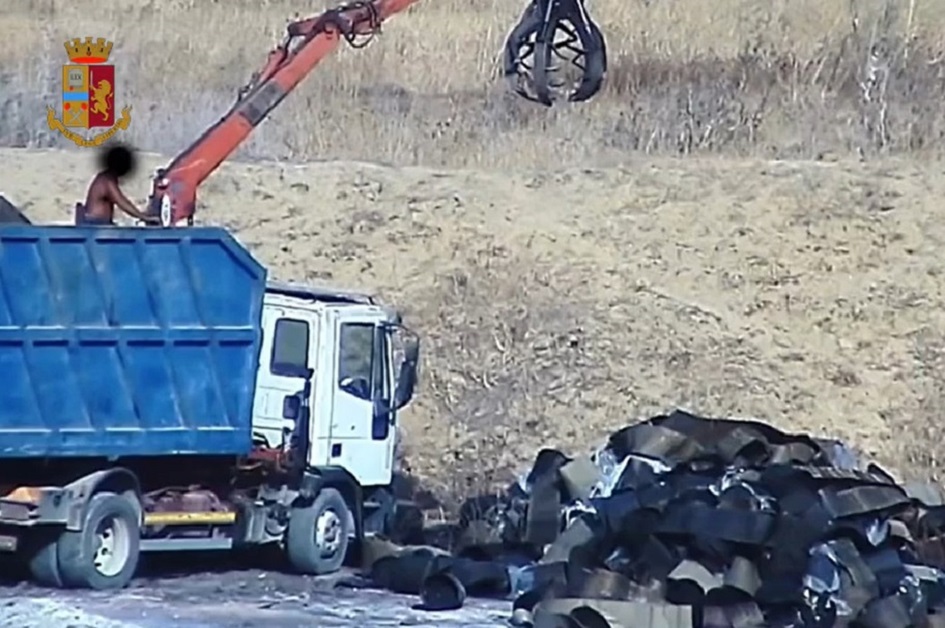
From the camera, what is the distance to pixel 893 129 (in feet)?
85.0

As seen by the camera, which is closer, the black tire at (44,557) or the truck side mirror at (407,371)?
the black tire at (44,557)

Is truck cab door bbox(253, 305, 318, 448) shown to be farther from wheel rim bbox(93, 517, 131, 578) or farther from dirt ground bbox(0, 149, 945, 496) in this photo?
dirt ground bbox(0, 149, 945, 496)

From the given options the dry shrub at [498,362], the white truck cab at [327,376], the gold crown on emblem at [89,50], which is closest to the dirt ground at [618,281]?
the dry shrub at [498,362]

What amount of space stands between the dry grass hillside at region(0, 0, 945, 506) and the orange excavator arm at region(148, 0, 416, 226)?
3.77 meters

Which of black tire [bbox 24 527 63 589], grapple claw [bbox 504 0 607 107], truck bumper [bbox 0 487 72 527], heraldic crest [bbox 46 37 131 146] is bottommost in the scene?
black tire [bbox 24 527 63 589]

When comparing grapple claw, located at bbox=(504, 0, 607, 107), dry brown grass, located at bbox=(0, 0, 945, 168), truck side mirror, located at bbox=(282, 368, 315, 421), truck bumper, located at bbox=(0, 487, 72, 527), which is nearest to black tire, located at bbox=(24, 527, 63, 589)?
truck bumper, located at bbox=(0, 487, 72, 527)

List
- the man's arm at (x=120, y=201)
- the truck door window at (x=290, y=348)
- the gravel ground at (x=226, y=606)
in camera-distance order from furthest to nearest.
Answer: the man's arm at (x=120, y=201) < the truck door window at (x=290, y=348) < the gravel ground at (x=226, y=606)

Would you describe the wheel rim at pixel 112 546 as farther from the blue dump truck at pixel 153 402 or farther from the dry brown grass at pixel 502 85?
the dry brown grass at pixel 502 85

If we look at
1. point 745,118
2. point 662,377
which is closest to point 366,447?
point 662,377

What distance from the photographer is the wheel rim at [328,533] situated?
14.6 m

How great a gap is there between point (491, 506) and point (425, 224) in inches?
284

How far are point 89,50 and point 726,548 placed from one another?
16904 mm

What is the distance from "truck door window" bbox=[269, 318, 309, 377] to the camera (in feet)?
47.8

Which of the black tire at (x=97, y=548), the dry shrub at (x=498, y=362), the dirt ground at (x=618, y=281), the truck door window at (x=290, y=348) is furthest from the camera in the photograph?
the dirt ground at (x=618, y=281)
